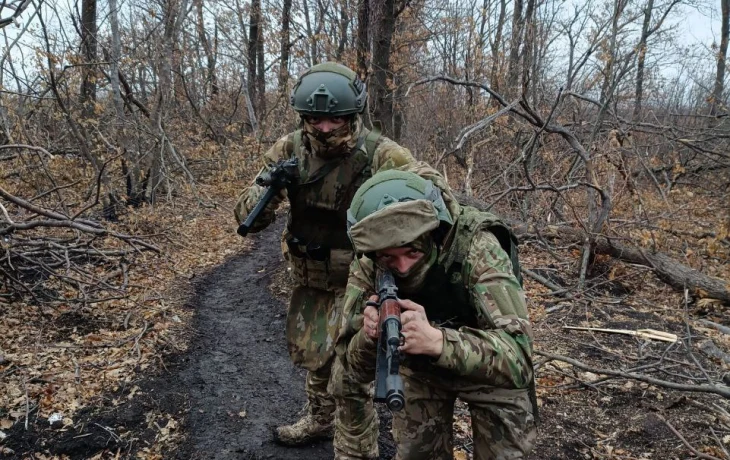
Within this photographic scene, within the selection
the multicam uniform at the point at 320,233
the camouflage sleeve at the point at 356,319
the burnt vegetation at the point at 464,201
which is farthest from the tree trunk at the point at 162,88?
the camouflage sleeve at the point at 356,319

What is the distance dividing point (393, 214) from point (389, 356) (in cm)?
47

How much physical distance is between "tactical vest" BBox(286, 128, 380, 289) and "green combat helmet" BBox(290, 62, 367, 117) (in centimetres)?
22

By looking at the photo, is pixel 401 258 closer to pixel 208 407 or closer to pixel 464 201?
pixel 208 407

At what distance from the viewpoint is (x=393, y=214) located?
1.68 metres

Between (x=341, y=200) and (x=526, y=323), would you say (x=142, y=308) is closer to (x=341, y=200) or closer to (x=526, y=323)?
(x=341, y=200)

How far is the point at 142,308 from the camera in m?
5.16

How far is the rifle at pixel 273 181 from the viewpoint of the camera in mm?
2711

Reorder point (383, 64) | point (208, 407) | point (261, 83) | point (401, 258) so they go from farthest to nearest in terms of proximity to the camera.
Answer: point (261, 83) → point (383, 64) → point (208, 407) → point (401, 258)

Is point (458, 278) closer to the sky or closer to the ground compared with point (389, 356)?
closer to the sky

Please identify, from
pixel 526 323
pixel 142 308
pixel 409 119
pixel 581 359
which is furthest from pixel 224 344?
pixel 409 119

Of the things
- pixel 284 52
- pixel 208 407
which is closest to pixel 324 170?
pixel 208 407

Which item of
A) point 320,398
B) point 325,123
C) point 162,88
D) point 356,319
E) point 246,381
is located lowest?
point 246,381

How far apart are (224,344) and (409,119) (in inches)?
354

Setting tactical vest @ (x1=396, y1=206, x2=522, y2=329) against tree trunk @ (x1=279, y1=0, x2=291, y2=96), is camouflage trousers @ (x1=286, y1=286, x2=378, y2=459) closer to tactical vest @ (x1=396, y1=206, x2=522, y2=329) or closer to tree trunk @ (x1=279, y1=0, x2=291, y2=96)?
tactical vest @ (x1=396, y1=206, x2=522, y2=329)
